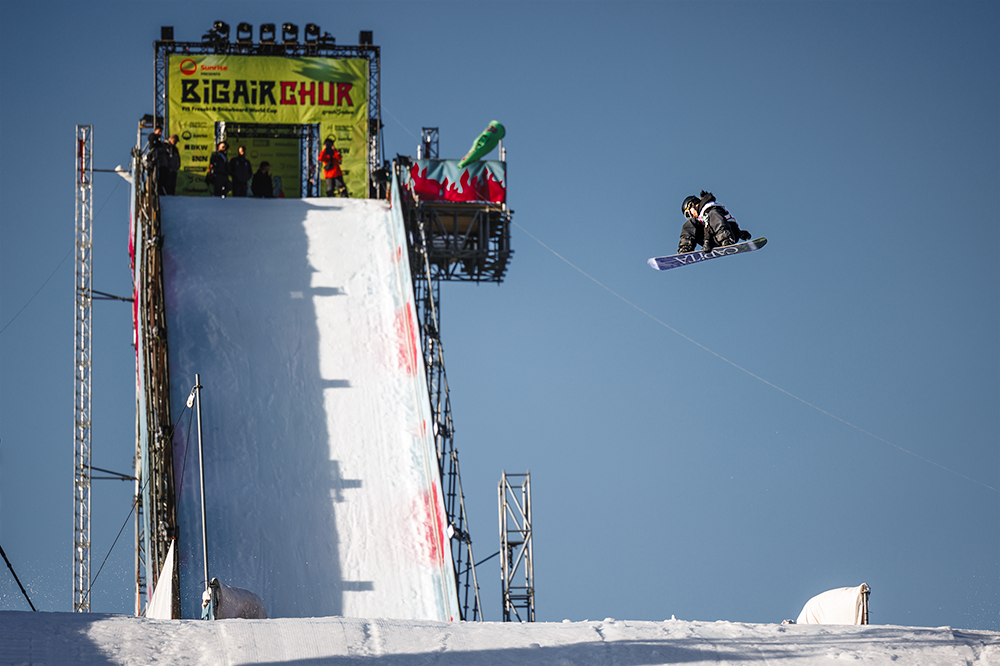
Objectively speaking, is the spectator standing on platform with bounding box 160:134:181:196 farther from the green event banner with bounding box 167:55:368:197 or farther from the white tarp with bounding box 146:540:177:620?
the white tarp with bounding box 146:540:177:620

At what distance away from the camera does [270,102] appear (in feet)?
70.3

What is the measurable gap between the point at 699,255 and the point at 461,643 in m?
4.85

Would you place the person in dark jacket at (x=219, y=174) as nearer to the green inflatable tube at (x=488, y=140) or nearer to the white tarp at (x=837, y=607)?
the green inflatable tube at (x=488, y=140)

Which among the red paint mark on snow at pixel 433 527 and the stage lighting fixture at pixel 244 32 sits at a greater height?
the stage lighting fixture at pixel 244 32

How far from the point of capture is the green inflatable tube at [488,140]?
66.3 ft

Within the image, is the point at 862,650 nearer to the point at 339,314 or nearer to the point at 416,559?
the point at 416,559

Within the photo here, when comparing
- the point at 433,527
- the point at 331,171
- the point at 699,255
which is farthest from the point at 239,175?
the point at 699,255

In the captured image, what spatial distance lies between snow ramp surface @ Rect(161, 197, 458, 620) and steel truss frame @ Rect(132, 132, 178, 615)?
0.22 m

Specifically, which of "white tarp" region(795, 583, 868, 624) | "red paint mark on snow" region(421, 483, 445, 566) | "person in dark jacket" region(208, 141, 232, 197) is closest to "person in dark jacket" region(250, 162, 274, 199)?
"person in dark jacket" region(208, 141, 232, 197)

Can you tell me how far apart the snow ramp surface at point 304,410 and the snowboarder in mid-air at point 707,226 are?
143 inches

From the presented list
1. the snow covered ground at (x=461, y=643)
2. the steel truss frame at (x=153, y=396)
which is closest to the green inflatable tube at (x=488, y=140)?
the steel truss frame at (x=153, y=396)

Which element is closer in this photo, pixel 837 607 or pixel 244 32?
pixel 837 607

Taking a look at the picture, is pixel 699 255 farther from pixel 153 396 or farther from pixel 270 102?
pixel 270 102

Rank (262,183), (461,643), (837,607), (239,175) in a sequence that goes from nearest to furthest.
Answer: (461,643) < (837,607) < (239,175) < (262,183)
